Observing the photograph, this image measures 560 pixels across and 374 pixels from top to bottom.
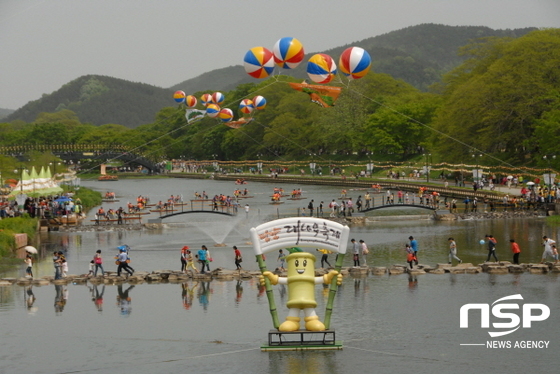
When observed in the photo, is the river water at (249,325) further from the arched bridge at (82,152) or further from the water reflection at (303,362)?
the arched bridge at (82,152)

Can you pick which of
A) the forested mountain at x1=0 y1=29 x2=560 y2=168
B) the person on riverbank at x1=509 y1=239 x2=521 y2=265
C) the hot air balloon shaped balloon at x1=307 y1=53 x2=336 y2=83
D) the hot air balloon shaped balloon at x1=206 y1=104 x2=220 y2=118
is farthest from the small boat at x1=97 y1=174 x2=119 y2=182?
the person on riverbank at x1=509 y1=239 x2=521 y2=265

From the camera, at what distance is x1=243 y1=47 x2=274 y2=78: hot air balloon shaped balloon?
41.8m

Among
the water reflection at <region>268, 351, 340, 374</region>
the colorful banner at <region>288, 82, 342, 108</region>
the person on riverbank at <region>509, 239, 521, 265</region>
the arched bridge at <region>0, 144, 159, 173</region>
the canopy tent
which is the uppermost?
the arched bridge at <region>0, 144, 159, 173</region>

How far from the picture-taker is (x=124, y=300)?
30078 millimetres

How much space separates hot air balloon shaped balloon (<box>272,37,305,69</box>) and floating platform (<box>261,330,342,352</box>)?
2062cm

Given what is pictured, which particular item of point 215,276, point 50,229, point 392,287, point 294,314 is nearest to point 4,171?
point 50,229

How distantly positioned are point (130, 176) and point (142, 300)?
396ft

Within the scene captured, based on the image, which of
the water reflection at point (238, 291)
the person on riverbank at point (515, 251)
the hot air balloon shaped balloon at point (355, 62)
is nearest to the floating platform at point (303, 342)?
the water reflection at point (238, 291)

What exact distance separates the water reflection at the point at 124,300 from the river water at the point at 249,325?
0.14 feet

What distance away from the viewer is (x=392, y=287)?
31.3m

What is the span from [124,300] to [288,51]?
53.1ft

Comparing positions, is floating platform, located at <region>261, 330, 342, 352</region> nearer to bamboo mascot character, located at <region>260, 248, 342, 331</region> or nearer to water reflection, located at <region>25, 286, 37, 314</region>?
bamboo mascot character, located at <region>260, 248, 342, 331</region>

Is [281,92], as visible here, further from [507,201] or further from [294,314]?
[294,314]

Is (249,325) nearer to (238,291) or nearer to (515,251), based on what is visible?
(238,291)
